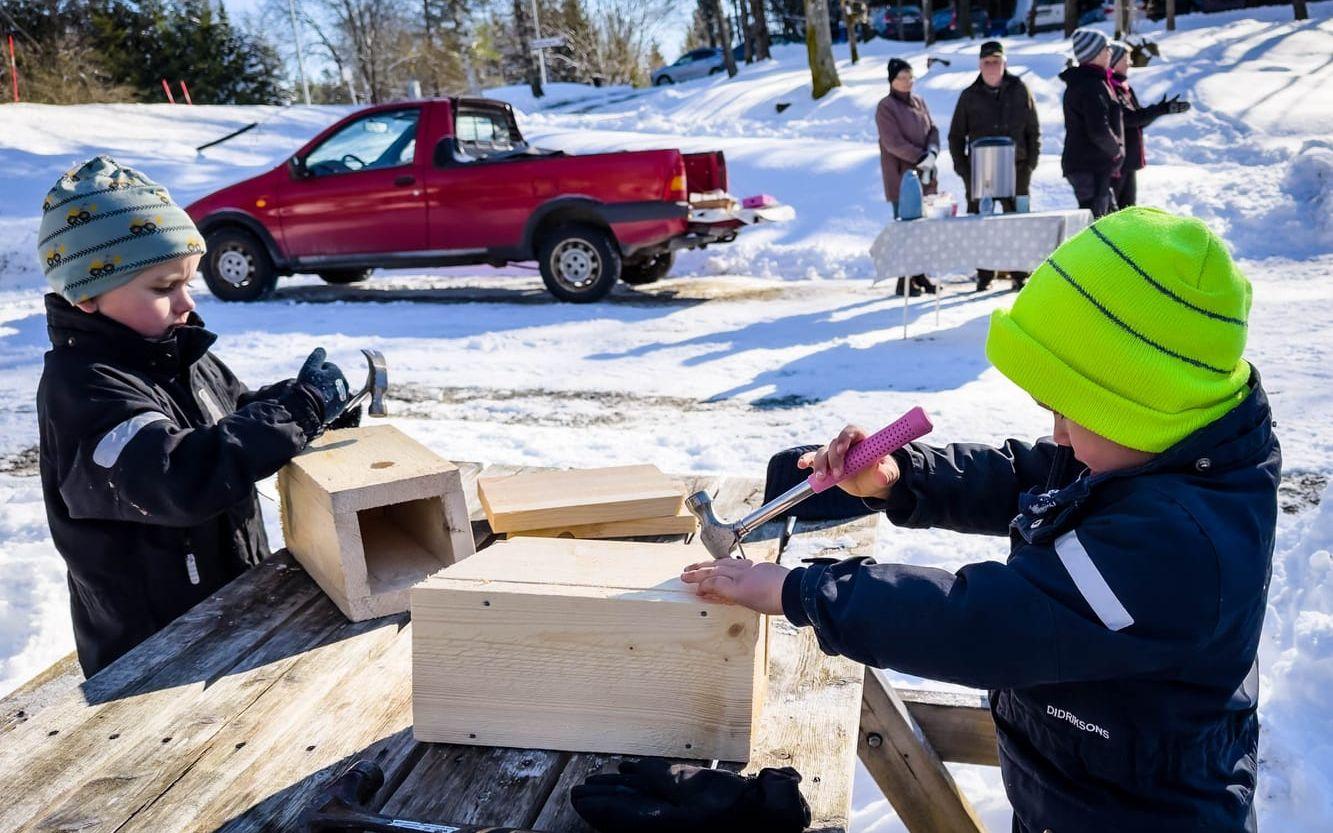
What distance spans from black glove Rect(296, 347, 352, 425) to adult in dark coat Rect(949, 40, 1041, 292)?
24.3ft

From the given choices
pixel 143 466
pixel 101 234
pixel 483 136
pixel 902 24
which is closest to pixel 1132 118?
pixel 483 136

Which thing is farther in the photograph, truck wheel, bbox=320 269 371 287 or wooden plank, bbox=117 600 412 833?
truck wheel, bbox=320 269 371 287

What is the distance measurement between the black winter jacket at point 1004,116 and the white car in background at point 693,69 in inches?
1100

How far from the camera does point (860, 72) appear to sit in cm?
2489

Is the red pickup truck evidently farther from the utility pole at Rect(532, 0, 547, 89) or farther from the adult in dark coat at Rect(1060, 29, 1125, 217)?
the utility pole at Rect(532, 0, 547, 89)

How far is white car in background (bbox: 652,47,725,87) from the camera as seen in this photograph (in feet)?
120

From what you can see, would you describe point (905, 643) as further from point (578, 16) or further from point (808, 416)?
point (578, 16)

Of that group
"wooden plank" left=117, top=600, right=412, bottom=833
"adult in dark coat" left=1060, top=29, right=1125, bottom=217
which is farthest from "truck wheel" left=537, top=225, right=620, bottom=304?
"wooden plank" left=117, top=600, right=412, bottom=833

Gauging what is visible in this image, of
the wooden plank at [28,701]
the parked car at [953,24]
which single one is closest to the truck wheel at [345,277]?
the wooden plank at [28,701]

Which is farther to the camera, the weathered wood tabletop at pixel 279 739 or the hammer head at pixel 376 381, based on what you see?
the hammer head at pixel 376 381

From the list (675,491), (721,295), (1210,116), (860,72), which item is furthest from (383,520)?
(860,72)

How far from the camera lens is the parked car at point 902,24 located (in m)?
36.2

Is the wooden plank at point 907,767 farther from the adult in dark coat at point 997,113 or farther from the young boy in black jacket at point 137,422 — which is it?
the adult in dark coat at point 997,113

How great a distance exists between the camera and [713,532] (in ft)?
6.54
